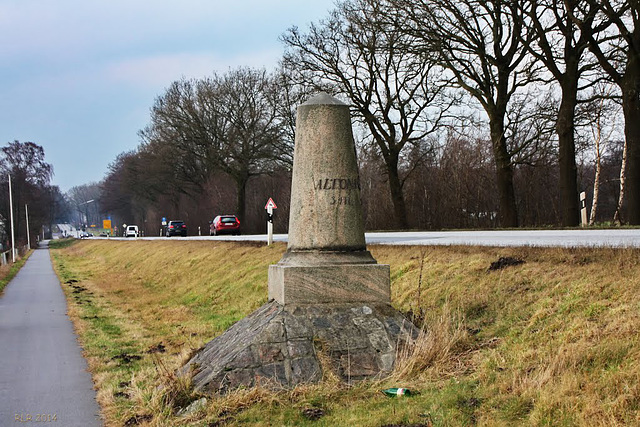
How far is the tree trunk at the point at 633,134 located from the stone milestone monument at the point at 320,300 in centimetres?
1488

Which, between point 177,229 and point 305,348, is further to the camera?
point 177,229

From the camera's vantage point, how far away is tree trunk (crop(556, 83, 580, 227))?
→ 72.1 feet

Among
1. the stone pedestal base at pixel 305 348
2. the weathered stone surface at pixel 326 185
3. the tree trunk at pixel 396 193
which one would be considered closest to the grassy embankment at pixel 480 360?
the stone pedestal base at pixel 305 348

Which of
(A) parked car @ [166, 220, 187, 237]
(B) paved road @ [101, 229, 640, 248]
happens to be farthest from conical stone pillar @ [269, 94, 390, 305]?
(A) parked car @ [166, 220, 187, 237]

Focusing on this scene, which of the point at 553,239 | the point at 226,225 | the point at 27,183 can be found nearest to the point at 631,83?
the point at 553,239

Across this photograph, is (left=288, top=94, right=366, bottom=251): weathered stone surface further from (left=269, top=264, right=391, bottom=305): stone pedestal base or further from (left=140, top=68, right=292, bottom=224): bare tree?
(left=140, top=68, right=292, bottom=224): bare tree

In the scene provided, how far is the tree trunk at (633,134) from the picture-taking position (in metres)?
20.0

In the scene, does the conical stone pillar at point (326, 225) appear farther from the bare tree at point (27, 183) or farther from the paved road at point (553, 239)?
the bare tree at point (27, 183)

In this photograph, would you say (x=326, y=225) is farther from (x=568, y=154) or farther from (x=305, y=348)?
(x=568, y=154)

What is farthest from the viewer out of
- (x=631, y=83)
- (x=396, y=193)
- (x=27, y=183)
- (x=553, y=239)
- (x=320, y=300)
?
(x=27, y=183)

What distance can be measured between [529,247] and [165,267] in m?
17.6

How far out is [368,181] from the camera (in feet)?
177

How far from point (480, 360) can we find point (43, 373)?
5.56m

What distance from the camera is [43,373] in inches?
346
